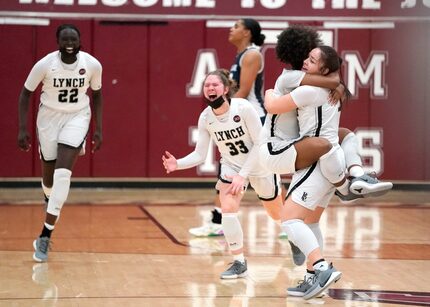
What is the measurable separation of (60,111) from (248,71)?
6.02ft

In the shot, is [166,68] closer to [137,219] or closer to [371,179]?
[137,219]

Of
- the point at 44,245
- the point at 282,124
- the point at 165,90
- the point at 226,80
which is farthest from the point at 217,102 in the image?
the point at 165,90

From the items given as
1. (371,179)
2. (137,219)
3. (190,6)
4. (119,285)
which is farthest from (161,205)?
(371,179)

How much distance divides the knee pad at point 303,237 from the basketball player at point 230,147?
79 cm

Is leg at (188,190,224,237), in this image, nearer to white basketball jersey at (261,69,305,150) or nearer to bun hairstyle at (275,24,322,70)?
white basketball jersey at (261,69,305,150)

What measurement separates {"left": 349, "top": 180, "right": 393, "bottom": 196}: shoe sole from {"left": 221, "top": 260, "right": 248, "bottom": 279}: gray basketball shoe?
1.24 m

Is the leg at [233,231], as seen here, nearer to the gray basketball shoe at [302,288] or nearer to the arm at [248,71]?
the gray basketball shoe at [302,288]

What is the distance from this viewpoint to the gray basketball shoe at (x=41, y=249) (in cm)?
794

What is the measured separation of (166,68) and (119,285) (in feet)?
21.8

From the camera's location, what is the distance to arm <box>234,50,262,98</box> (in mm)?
9125

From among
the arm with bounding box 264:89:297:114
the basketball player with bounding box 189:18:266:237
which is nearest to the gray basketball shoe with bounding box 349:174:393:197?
the arm with bounding box 264:89:297:114

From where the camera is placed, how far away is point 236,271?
23.8 ft

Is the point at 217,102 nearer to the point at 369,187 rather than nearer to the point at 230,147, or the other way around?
the point at 230,147

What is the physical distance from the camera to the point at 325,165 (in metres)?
6.50
